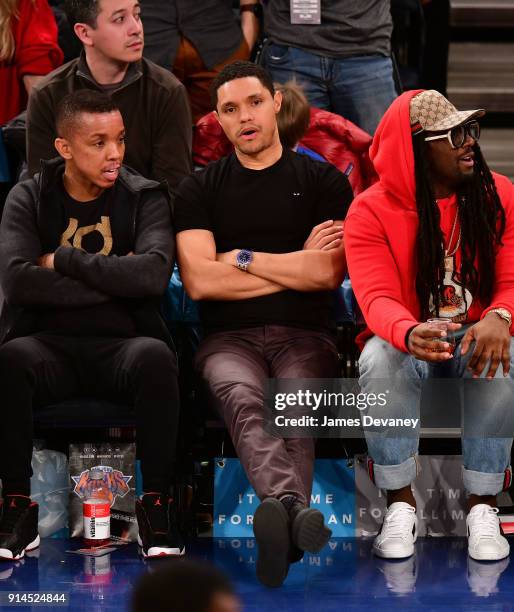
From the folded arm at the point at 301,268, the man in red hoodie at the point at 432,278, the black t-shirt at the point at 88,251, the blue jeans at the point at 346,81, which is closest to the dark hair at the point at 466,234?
the man in red hoodie at the point at 432,278

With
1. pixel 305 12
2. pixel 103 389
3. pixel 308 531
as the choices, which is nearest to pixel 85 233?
pixel 103 389

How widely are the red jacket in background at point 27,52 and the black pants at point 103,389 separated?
5.45ft

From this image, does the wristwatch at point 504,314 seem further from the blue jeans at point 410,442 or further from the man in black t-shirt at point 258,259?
the man in black t-shirt at point 258,259

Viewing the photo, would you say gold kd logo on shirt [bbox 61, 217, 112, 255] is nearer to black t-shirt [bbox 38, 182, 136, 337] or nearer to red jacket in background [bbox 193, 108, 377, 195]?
black t-shirt [bbox 38, 182, 136, 337]

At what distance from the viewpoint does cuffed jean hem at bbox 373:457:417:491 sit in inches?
122

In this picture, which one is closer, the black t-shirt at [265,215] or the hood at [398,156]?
the hood at [398,156]

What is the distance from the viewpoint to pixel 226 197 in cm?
348

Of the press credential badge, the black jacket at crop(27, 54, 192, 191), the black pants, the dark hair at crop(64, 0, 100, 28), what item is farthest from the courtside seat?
the press credential badge

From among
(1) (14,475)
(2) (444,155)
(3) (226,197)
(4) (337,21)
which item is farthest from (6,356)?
(4) (337,21)

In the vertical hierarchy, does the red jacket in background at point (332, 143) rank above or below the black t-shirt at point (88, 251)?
above

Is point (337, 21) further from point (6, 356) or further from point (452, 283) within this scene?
point (6, 356)

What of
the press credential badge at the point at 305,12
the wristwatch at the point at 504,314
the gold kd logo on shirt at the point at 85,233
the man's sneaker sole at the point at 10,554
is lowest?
the man's sneaker sole at the point at 10,554

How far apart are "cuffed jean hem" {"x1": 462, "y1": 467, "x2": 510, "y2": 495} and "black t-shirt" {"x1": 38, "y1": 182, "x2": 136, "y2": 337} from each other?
43.2 inches

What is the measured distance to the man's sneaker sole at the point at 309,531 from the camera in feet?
8.83
